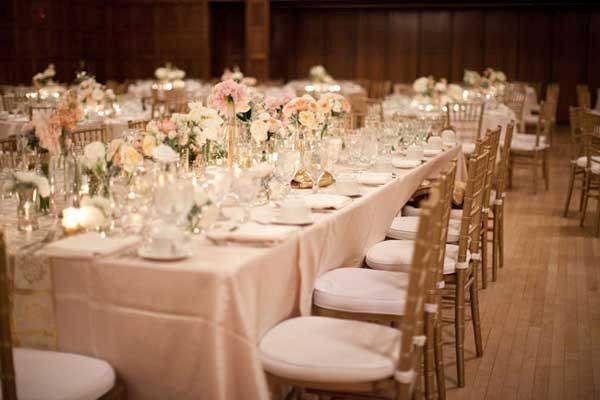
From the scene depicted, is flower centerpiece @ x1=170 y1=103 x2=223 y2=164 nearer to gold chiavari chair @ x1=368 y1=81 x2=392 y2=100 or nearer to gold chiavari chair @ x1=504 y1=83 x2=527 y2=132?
gold chiavari chair @ x1=504 y1=83 x2=527 y2=132

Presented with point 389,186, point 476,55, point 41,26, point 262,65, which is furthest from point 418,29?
point 389,186

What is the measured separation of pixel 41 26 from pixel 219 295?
14146 millimetres

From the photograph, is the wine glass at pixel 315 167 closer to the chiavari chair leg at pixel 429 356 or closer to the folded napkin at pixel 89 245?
the chiavari chair leg at pixel 429 356

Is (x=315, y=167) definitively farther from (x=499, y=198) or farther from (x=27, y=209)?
(x=499, y=198)

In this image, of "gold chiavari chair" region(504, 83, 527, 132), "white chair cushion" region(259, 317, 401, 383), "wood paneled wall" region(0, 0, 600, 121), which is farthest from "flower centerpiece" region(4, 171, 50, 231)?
"wood paneled wall" region(0, 0, 600, 121)

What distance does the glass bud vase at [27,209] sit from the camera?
9.69ft

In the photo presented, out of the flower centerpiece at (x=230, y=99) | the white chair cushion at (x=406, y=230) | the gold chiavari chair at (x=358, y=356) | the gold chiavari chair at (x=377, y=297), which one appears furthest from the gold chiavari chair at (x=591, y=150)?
the gold chiavari chair at (x=358, y=356)

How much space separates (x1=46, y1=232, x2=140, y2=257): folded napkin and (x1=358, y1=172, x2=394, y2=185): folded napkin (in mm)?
1738

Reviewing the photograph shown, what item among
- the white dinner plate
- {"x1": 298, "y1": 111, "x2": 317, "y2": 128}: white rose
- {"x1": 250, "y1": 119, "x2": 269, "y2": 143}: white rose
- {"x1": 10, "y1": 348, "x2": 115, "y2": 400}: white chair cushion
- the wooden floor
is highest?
{"x1": 298, "y1": 111, "x2": 317, "y2": 128}: white rose

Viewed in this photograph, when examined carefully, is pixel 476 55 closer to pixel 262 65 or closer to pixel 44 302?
pixel 262 65

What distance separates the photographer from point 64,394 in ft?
7.46

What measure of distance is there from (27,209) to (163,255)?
2.96 feet

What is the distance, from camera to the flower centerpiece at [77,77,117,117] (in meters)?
7.61

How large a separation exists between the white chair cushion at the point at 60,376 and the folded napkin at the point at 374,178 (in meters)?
2.01
